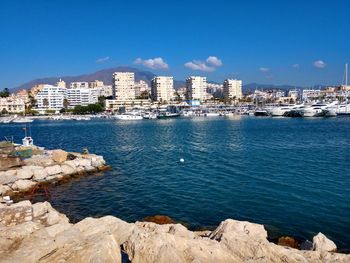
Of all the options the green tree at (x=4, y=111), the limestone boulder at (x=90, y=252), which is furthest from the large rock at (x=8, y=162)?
the green tree at (x=4, y=111)

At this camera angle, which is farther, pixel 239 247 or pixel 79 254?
pixel 239 247

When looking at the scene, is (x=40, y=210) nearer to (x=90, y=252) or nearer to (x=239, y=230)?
(x=90, y=252)

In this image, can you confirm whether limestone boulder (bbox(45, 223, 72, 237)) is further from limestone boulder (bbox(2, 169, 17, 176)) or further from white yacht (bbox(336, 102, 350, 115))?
white yacht (bbox(336, 102, 350, 115))

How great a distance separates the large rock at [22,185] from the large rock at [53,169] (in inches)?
80.1

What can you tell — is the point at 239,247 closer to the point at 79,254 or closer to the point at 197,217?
the point at 79,254

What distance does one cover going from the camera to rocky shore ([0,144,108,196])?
23.3 metres

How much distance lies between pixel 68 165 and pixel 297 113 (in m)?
107

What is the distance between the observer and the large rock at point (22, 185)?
22997 millimetres

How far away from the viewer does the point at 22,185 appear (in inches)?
921

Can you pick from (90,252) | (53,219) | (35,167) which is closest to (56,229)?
(53,219)

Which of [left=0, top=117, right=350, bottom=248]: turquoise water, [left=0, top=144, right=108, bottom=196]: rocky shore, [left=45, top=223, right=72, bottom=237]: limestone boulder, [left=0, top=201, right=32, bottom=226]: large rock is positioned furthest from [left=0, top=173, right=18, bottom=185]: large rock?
[left=45, top=223, right=72, bottom=237]: limestone boulder

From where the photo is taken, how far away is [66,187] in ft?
79.7

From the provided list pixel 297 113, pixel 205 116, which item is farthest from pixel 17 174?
pixel 205 116

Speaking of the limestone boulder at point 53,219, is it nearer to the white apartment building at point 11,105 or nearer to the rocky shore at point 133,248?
the rocky shore at point 133,248
